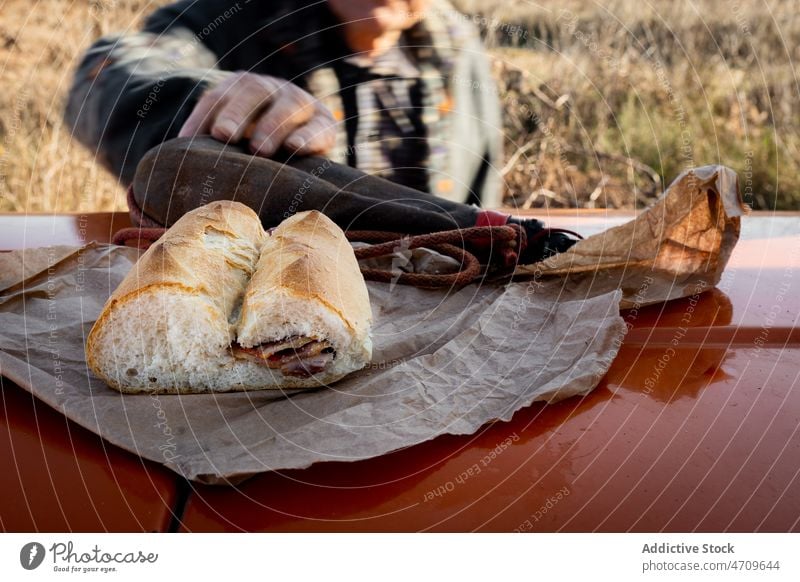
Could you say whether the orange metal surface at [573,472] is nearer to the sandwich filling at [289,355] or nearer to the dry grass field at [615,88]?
the sandwich filling at [289,355]

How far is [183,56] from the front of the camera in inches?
75.9

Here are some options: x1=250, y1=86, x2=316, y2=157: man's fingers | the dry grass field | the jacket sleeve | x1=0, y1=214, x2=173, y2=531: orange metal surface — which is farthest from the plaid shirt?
x1=0, y1=214, x2=173, y2=531: orange metal surface

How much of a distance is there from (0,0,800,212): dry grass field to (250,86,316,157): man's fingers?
1.62m

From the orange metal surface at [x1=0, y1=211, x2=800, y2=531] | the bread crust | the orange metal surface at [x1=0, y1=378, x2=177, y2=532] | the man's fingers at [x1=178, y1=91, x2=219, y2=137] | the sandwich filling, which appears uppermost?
the man's fingers at [x1=178, y1=91, x2=219, y2=137]

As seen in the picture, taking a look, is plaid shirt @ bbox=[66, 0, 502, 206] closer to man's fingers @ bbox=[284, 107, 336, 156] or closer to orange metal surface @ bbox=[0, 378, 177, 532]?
man's fingers @ bbox=[284, 107, 336, 156]

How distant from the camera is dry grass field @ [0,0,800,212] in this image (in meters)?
2.82

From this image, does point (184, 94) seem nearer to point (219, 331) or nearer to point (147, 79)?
point (147, 79)

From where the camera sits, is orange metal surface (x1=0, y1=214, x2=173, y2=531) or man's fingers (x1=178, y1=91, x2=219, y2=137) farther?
man's fingers (x1=178, y1=91, x2=219, y2=137)

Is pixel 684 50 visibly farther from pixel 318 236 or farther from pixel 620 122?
pixel 318 236

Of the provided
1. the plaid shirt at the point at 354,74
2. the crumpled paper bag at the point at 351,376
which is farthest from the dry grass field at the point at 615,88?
the crumpled paper bag at the point at 351,376

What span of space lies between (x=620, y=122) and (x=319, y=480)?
2.68 m

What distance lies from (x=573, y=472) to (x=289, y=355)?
0.30 metres

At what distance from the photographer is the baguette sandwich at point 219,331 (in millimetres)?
745

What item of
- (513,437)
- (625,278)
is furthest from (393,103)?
(513,437)
